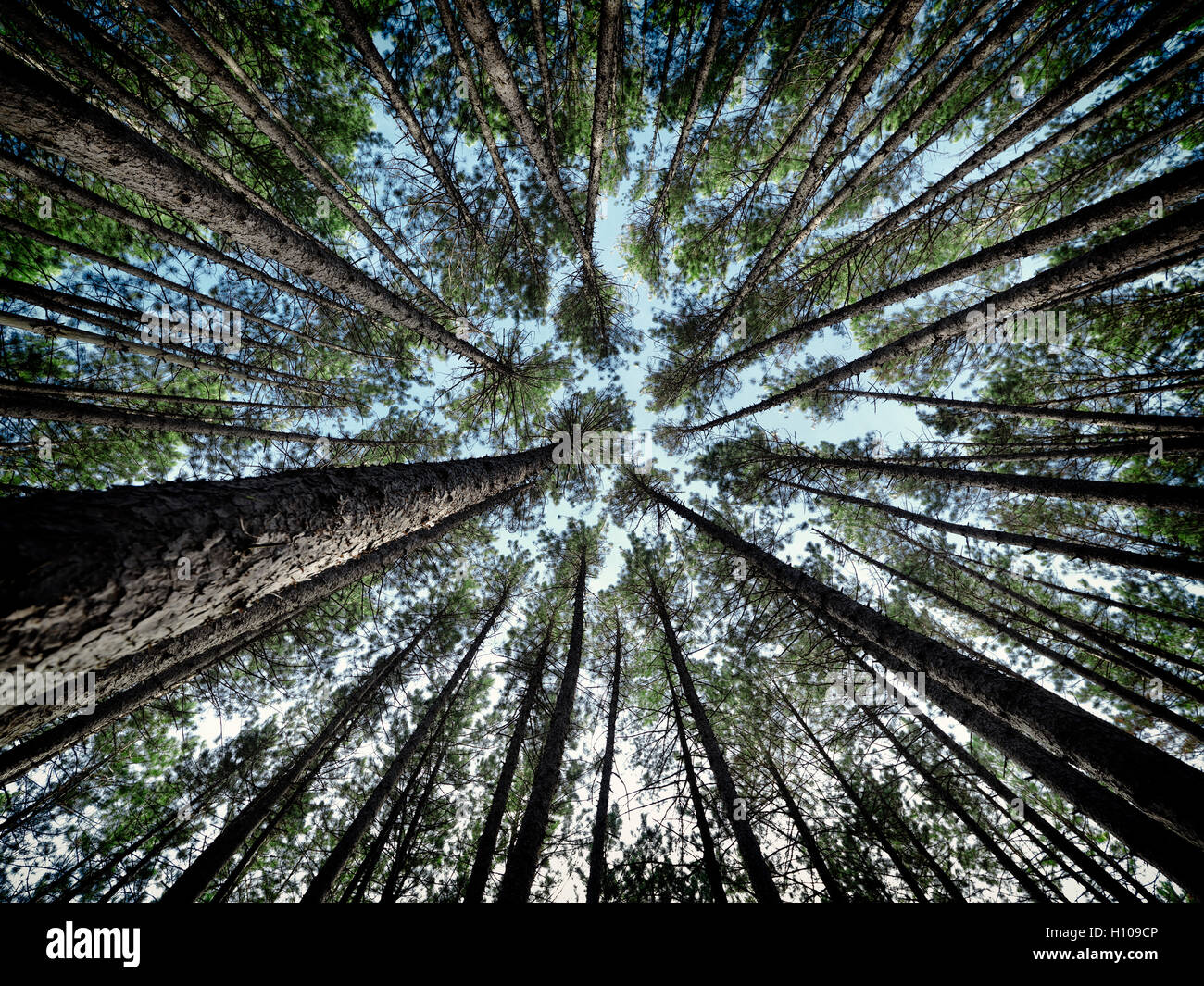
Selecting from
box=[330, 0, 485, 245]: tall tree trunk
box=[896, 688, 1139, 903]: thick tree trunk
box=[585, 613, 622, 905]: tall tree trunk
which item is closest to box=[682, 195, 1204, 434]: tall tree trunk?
box=[896, 688, 1139, 903]: thick tree trunk

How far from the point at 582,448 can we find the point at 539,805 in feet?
24.2

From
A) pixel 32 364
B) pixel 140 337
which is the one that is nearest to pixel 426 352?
pixel 140 337

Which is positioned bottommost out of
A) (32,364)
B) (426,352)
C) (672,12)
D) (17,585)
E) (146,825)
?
(146,825)

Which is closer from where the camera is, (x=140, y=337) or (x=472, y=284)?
(x=140, y=337)

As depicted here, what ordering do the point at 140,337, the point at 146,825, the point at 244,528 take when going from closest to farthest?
the point at 244,528
the point at 140,337
the point at 146,825

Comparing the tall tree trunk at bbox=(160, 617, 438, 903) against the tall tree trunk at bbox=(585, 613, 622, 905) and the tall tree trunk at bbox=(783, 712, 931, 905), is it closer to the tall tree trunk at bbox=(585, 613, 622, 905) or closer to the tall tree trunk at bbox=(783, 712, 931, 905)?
the tall tree trunk at bbox=(585, 613, 622, 905)

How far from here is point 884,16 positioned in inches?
159

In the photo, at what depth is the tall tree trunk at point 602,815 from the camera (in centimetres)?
532

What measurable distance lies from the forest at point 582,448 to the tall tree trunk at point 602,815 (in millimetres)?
65

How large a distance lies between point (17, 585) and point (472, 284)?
24.1 ft

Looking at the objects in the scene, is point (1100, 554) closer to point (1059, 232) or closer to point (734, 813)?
point (1059, 232)

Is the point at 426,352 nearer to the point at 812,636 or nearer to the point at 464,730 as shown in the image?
the point at 464,730

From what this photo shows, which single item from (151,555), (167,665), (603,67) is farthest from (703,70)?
(167,665)
